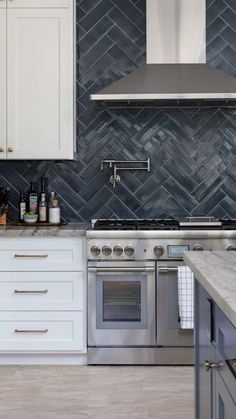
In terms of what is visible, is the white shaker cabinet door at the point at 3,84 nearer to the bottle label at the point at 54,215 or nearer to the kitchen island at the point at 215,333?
the bottle label at the point at 54,215

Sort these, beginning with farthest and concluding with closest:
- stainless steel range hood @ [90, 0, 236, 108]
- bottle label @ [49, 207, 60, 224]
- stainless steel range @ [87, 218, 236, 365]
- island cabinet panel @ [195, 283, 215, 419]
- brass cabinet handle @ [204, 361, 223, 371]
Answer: bottle label @ [49, 207, 60, 224] → stainless steel range hood @ [90, 0, 236, 108] → stainless steel range @ [87, 218, 236, 365] → island cabinet panel @ [195, 283, 215, 419] → brass cabinet handle @ [204, 361, 223, 371]

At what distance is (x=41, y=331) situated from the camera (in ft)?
10.8

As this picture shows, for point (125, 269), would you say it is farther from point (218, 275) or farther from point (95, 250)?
point (218, 275)

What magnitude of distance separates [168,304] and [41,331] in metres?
0.83

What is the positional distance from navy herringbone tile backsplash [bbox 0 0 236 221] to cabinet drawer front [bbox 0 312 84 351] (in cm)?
89

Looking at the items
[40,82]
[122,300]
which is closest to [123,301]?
[122,300]

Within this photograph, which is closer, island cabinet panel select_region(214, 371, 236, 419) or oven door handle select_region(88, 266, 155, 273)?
island cabinet panel select_region(214, 371, 236, 419)

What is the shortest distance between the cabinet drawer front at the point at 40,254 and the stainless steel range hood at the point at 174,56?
101 centimetres

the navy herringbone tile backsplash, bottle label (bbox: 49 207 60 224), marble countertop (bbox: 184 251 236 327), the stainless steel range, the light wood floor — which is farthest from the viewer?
the navy herringbone tile backsplash

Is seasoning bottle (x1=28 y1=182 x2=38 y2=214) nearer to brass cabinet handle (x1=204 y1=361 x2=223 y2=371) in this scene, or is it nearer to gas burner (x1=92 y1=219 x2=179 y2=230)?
gas burner (x1=92 y1=219 x2=179 y2=230)

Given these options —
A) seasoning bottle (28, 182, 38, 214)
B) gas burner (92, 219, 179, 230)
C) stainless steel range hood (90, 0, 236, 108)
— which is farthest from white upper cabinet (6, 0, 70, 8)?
gas burner (92, 219, 179, 230)

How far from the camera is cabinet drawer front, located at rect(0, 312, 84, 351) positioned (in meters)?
3.29

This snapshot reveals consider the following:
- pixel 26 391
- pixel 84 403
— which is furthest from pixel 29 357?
pixel 84 403

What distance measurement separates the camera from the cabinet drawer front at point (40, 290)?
329cm
